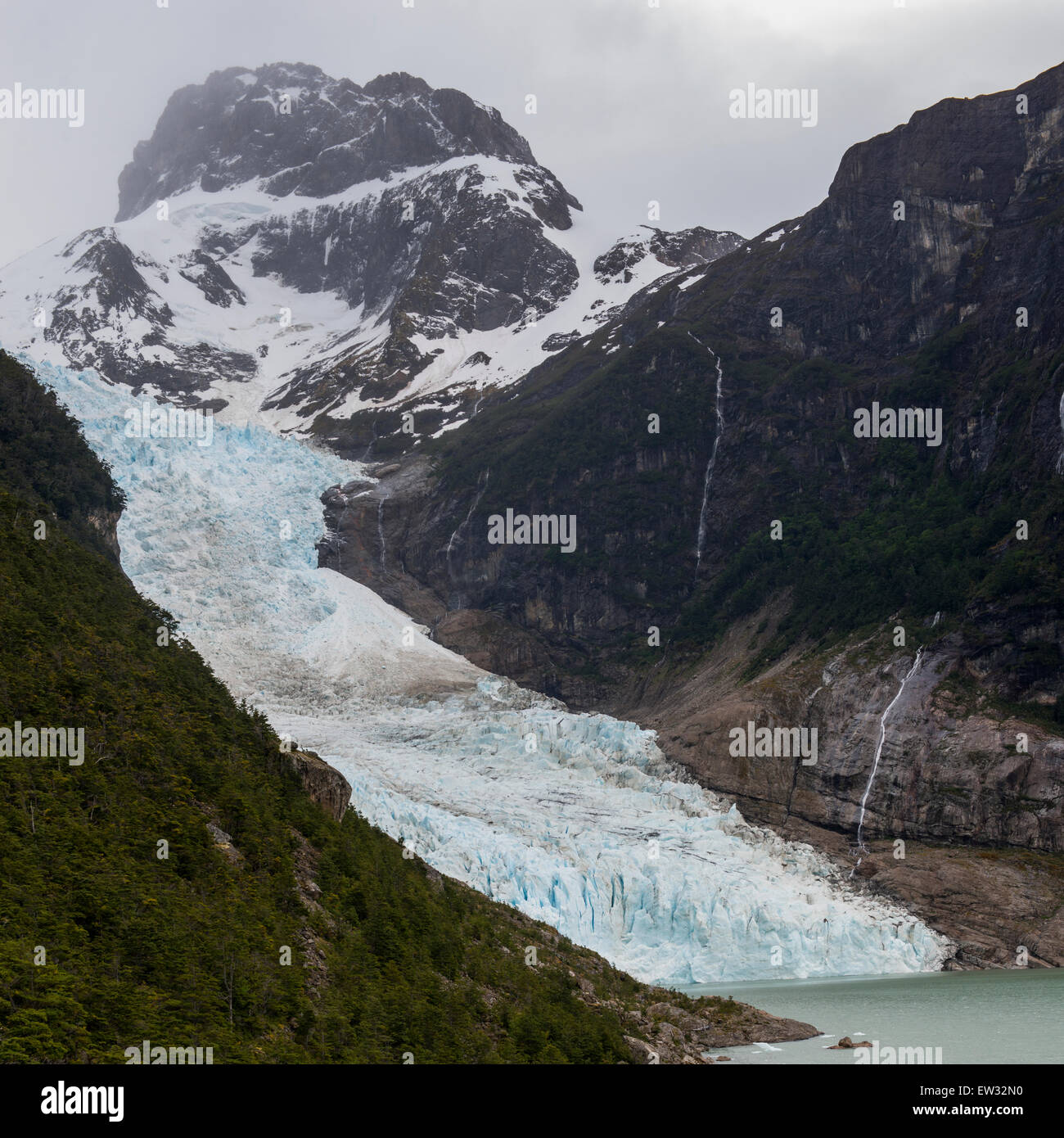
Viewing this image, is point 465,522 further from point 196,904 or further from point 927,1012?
point 196,904

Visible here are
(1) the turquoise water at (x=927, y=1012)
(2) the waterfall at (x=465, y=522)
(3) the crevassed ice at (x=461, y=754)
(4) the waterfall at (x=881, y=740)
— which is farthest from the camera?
(2) the waterfall at (x=465, y=522)

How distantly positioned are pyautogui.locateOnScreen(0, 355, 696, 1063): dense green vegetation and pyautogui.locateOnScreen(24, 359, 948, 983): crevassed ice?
45.1 ft

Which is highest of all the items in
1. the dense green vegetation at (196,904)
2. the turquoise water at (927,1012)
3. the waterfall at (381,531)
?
the waterfall at (381,531)

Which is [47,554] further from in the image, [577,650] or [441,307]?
[441,307]

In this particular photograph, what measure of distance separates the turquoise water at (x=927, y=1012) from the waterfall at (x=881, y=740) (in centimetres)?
1615

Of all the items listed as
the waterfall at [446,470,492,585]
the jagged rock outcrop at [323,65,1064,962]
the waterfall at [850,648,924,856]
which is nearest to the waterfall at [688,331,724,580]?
the jagged rock outcrop at [323,65,1064,962]

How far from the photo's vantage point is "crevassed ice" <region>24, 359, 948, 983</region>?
183ft

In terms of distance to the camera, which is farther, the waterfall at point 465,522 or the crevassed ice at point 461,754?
the waterfall at point 465,522

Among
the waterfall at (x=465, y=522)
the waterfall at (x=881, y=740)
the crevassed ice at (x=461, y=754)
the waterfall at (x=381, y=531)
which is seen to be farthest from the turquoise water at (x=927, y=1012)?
the waterfall at (x=381, y=531)

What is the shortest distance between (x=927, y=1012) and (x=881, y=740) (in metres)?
34.9

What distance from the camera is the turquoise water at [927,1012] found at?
31.5 metres

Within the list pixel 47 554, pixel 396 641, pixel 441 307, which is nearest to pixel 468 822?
A: pixel 47 554

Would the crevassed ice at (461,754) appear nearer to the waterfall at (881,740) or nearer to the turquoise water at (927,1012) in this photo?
the turquoise water at (927,1012)
